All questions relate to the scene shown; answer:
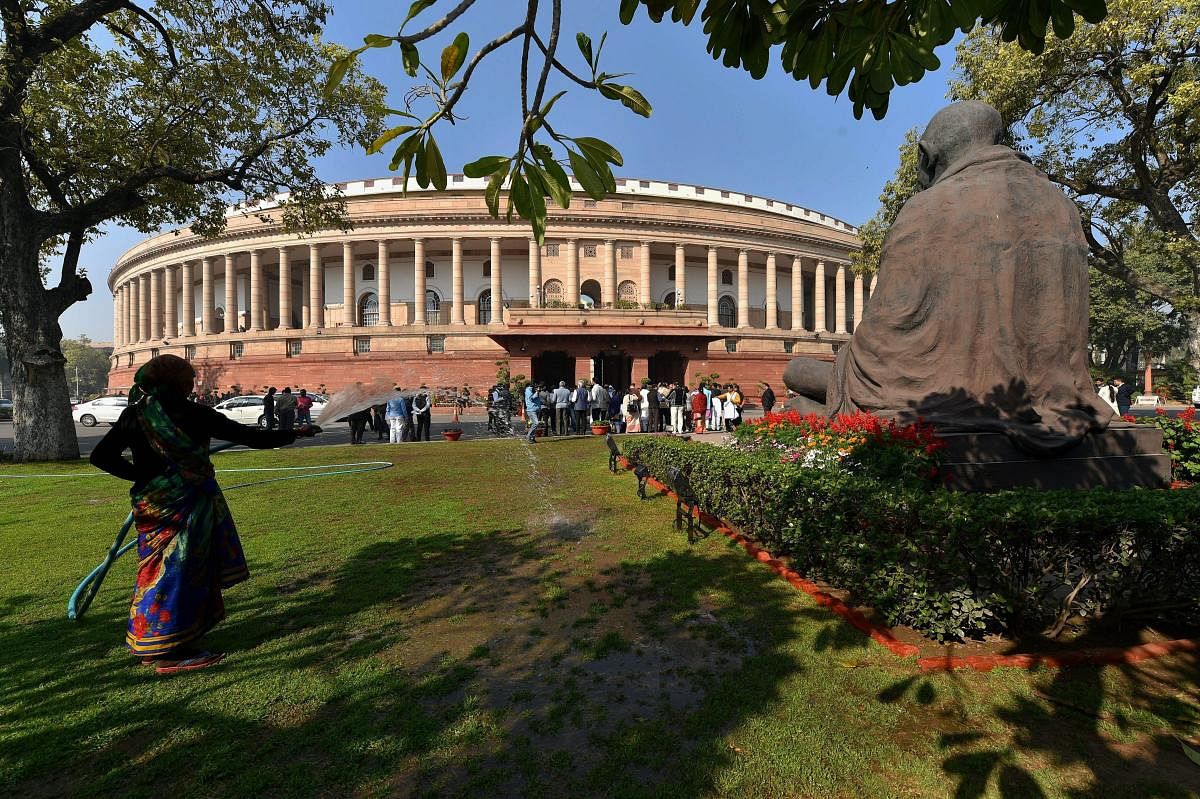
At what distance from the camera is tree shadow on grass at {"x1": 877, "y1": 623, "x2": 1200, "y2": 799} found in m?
2.05

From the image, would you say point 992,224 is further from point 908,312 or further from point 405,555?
point 405,555

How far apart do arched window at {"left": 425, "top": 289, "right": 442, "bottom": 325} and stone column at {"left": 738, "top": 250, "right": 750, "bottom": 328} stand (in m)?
21.5

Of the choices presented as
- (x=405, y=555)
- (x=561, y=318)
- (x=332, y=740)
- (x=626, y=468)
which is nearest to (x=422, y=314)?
(x=561, y=318)

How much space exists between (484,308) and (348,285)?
29.7ft

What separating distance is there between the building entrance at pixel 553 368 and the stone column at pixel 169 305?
3458 cm

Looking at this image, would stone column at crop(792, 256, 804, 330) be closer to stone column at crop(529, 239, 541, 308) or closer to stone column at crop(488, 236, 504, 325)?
stone column at crop(529, 239, 541, 308)

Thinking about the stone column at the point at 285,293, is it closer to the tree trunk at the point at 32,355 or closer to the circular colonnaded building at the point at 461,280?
the circular colonnaded building at the point at 461,280

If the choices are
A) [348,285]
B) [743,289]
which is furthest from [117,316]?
[743,289]

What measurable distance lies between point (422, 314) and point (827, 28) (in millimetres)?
36329

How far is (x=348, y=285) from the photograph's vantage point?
1425 inches

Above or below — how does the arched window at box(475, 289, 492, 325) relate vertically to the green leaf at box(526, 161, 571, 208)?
above

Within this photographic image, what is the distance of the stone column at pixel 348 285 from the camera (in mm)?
35950

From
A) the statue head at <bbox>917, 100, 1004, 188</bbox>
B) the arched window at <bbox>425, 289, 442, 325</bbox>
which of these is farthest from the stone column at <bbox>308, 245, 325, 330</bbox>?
the statue head at <bbox>917, 100, 1004, 188</bbox>

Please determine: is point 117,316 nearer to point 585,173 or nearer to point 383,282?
point 383,282
